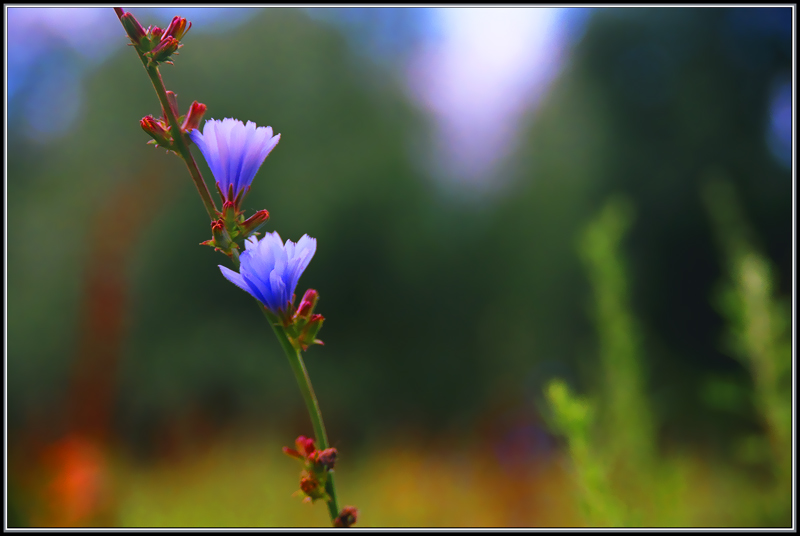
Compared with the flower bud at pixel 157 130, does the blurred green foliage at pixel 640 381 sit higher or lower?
lower

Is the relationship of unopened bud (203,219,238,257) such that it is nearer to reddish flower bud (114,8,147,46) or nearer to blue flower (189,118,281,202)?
blue flower (189,118,281,202)

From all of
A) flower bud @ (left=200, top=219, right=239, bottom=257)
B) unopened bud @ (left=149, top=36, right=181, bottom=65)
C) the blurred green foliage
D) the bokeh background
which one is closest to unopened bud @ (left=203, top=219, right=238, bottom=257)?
flower bud @ (left=200, top=219, right=239, bottom=257)

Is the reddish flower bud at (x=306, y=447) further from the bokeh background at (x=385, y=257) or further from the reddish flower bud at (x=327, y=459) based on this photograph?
the bokeh background at (x=385, y=257)

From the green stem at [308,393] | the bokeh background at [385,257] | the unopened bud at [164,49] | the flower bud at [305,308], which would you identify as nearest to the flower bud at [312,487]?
the green stem at [308,393]

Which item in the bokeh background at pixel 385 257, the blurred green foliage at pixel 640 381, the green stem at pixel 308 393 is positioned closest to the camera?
the green stem at pixel 308 393

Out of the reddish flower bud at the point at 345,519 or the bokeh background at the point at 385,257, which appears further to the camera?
the bokeh background at the point at 385,257

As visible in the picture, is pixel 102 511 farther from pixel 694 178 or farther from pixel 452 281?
pixel 694 178

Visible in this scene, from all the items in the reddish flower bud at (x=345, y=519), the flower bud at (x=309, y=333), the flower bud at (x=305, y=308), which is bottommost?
the reddish flower bud at (x=345, y=519)
